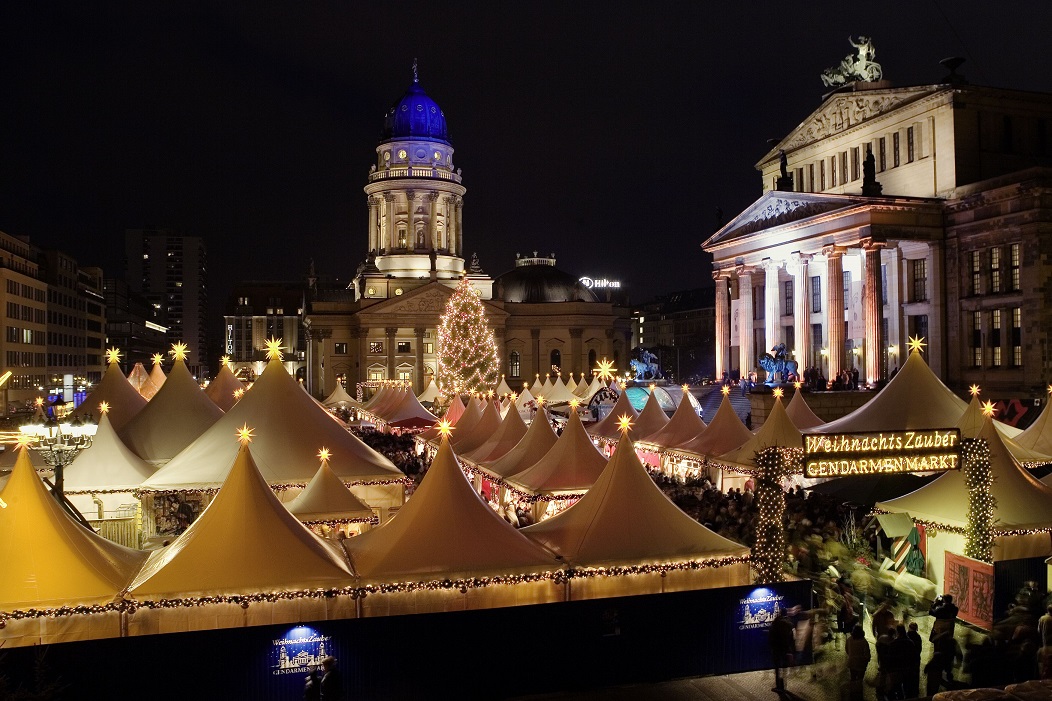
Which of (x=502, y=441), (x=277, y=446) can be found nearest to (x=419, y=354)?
(x=502, y=441)

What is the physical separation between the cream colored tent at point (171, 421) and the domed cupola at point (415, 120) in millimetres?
74106

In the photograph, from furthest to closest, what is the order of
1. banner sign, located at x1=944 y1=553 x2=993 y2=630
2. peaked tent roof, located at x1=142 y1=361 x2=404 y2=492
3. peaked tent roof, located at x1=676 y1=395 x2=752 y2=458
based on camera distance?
1. peaked tent roof, located at x1=676 y1=395 x2=752 y2=458
2. peaked tent roof, located at x1=142 y1=361 x2=404 y2=492
3. banner sign, located at x1=944 y1=553 x2=993 y2=630

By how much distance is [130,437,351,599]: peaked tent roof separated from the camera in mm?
12398

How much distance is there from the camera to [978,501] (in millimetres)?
15438

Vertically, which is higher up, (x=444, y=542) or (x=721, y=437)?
(x=721, y=437)

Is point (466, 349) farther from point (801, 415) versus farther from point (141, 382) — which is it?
point (801, 415)

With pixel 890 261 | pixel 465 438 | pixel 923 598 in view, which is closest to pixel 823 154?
pixel 890 261

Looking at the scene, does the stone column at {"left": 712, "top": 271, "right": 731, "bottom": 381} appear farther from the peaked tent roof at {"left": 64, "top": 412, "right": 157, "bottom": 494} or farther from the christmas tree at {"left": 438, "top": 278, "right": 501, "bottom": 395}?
the peaked tent roof at {"left": 64, "top": 412, "right": 157, "bottom": 494}

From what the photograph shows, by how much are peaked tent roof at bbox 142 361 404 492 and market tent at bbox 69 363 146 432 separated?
11184 mm

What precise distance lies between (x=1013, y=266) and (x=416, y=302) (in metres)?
60.1

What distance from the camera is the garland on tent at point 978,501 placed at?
15.4m

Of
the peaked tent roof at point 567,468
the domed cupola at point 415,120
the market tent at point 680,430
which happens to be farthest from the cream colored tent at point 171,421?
the domed cupola at point 415,120

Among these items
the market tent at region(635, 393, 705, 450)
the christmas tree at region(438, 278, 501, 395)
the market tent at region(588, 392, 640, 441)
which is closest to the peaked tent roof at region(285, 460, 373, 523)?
the market tent at region(635, 393, 705, 450)

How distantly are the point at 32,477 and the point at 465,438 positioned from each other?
20.2 metres
